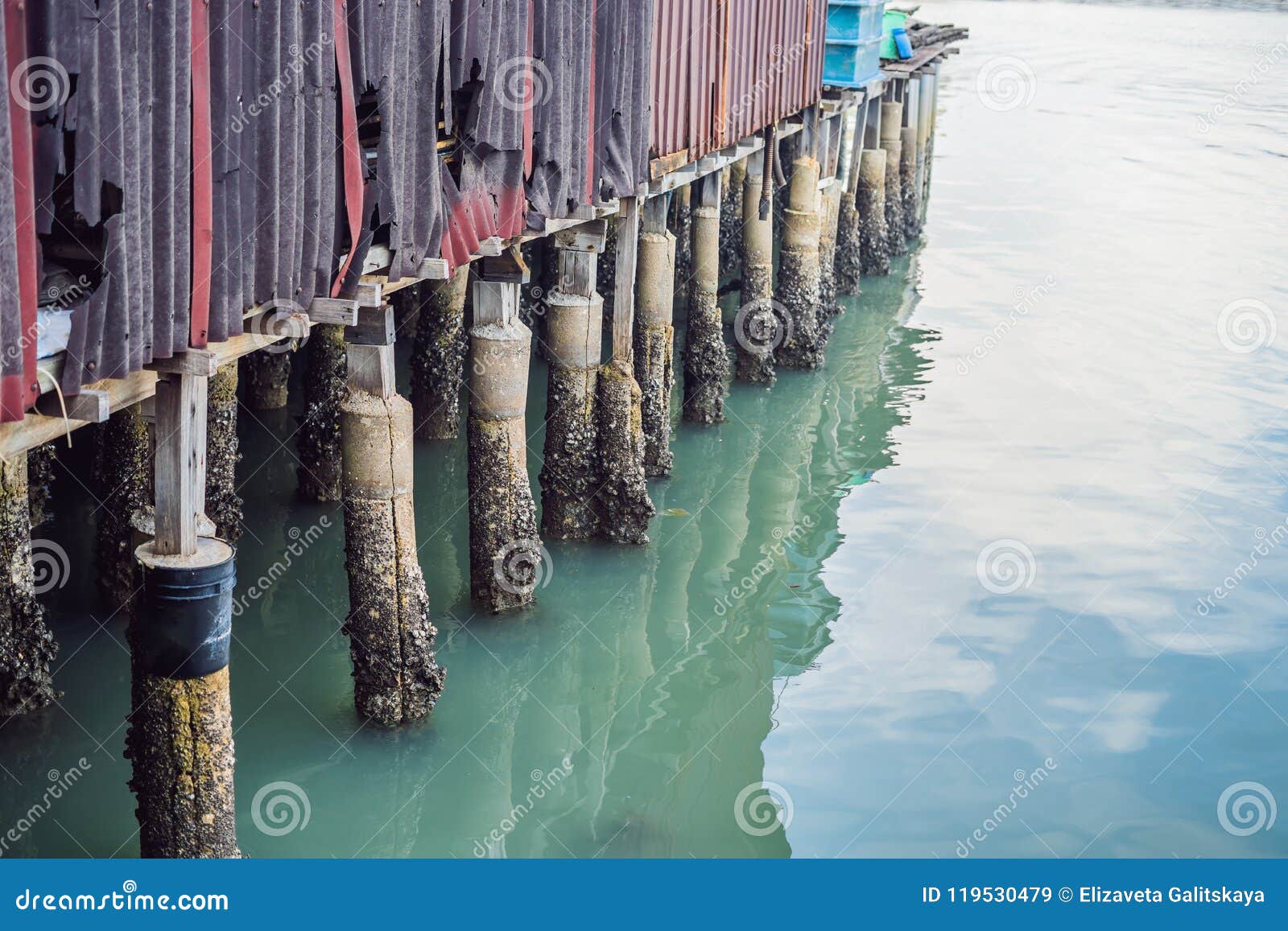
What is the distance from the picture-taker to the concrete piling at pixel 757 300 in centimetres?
1423

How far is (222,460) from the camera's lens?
898cm

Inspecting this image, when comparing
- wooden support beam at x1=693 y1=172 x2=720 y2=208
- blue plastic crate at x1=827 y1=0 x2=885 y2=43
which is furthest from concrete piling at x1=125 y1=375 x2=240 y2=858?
blue plastic crate at x1=827 y1=0 x2=885 y2=43

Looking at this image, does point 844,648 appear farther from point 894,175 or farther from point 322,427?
point 894,175

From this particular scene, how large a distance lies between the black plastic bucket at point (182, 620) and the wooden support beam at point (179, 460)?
116 mm

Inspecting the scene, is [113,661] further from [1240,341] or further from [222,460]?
[1240,341]

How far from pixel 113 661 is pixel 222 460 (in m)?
1.33

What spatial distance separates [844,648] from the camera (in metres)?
9.69

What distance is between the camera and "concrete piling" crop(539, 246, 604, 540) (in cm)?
993

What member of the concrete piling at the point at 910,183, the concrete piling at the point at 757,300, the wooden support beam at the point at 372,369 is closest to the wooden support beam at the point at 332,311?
the wooden support beam at the point at 372,369

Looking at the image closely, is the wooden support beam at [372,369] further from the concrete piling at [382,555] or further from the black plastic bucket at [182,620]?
the black plastic bucket at [182,620]

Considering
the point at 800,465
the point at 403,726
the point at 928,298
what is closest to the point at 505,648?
the point at 403,726

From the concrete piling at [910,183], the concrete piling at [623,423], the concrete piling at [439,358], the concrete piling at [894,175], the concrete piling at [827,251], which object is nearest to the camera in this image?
the concrete piling at [623,423]

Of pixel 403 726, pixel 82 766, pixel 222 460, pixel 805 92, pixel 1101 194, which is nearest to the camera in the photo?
pixel 82 766

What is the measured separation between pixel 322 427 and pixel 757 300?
209 inches
